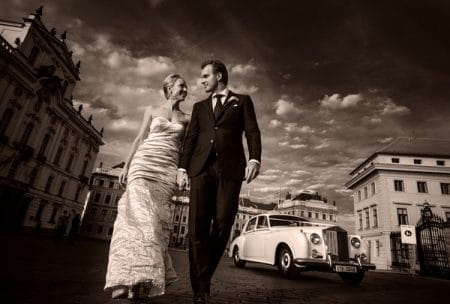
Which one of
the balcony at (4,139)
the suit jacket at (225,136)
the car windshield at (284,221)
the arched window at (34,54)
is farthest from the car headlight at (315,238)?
the arched window at (34,54)

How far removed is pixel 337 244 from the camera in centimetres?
633

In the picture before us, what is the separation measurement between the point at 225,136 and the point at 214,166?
1.02ft

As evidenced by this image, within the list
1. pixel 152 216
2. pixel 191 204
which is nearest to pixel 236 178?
pixel 191 204

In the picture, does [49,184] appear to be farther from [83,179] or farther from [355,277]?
[355,277]

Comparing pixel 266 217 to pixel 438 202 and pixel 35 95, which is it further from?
pixel 438 202

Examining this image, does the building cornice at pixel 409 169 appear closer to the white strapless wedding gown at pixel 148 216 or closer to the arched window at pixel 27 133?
the white strapless wedding gown at pixel 148 216

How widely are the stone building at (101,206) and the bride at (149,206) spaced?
55237 millimetres

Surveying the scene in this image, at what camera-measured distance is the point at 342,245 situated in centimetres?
638

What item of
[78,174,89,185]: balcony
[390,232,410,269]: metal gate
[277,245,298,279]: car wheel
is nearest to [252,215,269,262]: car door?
[277,245,298,279]: car wheel

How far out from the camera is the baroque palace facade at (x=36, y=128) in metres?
23.7

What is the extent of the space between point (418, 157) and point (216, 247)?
3934 cm

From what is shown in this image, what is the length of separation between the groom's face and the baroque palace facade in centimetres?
2681

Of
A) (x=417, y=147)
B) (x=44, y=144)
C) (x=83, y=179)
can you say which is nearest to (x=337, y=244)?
(x=44, y=144)

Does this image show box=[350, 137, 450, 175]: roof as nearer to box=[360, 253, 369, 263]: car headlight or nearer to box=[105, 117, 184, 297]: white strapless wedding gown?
box=[360, 253, 369, 263]: car headlight
